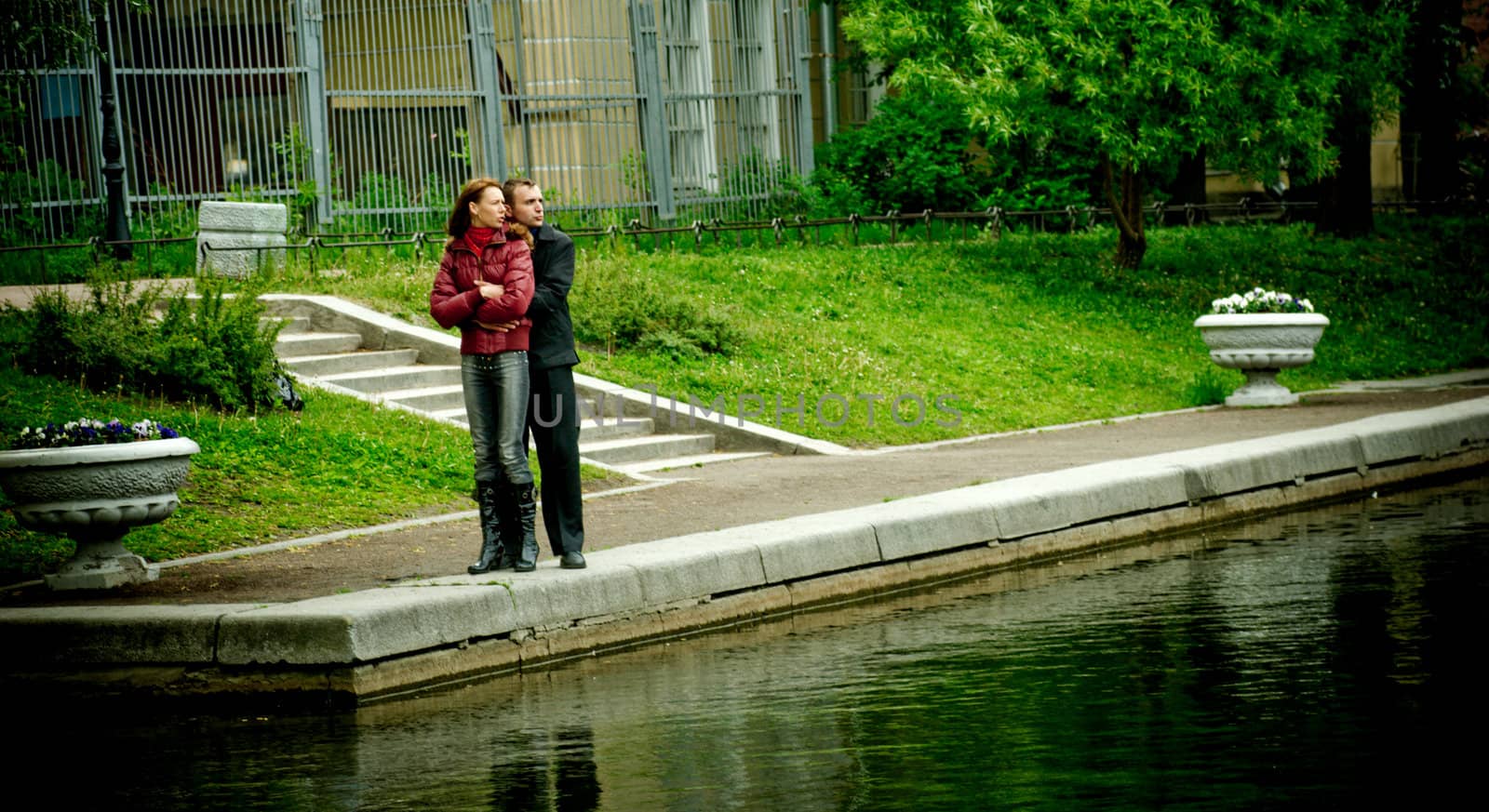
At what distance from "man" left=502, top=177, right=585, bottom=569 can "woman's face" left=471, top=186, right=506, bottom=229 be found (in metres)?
0.11

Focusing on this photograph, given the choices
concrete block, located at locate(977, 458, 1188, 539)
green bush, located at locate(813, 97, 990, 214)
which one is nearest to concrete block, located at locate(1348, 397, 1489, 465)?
concrete block, located at locate(977, 458, 1188, 539)

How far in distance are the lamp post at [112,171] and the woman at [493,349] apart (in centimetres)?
1041

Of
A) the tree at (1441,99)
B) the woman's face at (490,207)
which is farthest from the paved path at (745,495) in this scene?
the tree at (1441,99)

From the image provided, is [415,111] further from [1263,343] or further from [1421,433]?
[1421,433]

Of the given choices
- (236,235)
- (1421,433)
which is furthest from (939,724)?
(236,235)

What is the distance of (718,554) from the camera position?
10.0 metres

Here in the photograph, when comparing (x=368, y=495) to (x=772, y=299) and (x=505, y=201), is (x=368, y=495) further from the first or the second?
(x=772, y=299)

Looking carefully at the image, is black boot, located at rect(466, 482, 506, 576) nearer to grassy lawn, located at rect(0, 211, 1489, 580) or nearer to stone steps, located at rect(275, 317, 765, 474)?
grassy lawn, located at rect(0, 211, 1489, 580)

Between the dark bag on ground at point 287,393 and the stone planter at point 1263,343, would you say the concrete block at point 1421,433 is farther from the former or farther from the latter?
the dark bag on ground at point 287,393

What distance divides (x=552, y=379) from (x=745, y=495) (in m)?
3.59

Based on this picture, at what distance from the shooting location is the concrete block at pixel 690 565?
9719 millimetres

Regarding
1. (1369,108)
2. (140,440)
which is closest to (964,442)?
(140,440)

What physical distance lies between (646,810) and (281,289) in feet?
43.2

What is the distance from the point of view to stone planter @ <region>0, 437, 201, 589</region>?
10023mm
